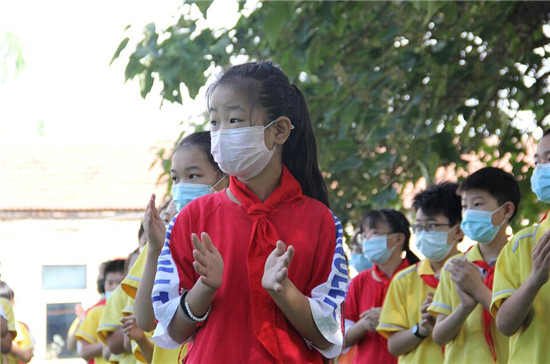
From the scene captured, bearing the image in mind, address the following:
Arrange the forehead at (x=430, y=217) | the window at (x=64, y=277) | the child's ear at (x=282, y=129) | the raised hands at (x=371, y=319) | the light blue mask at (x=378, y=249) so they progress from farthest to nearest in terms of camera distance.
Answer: the window at (x=64, y=277)
the light blue mask at (x=378, y=249)
the raised hands at (x=371, y=319)
the forehead at (x=430, y=217)
the child's ear at (x=282, y=129)

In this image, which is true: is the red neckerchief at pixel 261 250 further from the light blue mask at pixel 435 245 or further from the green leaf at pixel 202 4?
the light blue mask at pixel 435 245

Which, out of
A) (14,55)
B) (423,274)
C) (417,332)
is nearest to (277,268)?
(417,332)

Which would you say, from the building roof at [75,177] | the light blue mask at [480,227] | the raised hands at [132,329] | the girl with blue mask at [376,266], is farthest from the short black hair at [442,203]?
the building roof at [75,177]

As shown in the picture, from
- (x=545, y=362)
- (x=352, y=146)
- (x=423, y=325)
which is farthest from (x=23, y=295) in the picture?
(x=545, y=362)

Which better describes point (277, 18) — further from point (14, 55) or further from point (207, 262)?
point (14, 55)

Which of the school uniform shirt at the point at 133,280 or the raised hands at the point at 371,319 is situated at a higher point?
the school uniform shirt at the point at 133,280

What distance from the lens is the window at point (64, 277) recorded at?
1992 centimetres

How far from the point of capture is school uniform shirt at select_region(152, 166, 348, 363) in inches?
110

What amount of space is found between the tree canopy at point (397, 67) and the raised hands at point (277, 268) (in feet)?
13.3

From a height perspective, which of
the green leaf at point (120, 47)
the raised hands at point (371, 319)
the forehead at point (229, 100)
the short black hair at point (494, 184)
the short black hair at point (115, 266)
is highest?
the green leaf at point (120, 47)

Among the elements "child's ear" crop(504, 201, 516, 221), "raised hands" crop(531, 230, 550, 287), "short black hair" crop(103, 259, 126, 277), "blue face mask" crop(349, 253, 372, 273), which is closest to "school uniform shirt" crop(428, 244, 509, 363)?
"child's ear" crop(504, 201, 516, 221)

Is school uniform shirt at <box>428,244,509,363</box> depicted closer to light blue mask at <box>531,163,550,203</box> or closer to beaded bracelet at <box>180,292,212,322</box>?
light blue mask at <box>531,163,550,203</box>

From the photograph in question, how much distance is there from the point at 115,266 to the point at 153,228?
4366 mm

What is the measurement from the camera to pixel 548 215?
4.12 m
